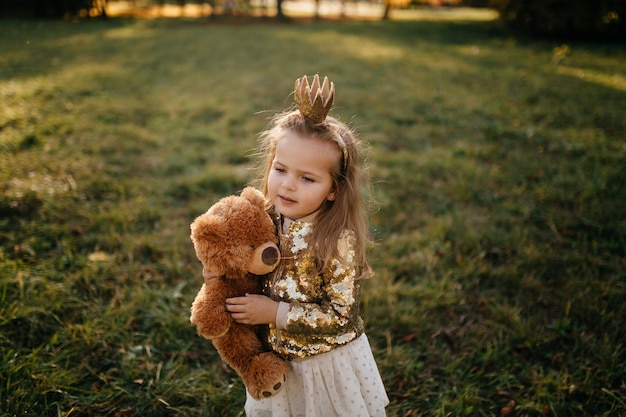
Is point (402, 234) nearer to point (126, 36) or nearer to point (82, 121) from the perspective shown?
point (82, 121)

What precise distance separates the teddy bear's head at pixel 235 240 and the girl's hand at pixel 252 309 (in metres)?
0.10

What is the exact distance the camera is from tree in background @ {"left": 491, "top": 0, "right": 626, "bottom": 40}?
522 inches

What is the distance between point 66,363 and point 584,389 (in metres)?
2.94

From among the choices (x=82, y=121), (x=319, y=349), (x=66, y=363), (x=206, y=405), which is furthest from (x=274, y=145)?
(x=82, y=121)

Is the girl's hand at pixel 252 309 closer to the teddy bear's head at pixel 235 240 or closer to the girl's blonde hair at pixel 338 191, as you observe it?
the teddy bear's head at pixel 235 240

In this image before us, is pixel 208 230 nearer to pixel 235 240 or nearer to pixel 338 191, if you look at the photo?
pixel 235 240

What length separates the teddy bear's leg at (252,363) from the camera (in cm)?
158

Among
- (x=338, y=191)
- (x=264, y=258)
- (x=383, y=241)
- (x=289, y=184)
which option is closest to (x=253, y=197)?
(x=289, y=184)

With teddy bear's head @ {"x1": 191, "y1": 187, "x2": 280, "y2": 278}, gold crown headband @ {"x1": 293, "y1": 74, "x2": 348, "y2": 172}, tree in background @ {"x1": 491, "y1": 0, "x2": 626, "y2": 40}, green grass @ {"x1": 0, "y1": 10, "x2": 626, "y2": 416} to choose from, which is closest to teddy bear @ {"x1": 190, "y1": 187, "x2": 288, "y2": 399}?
teddy bear's head @ {"x1": 191, "y1": 187, "x2": 280, "y2": 278}

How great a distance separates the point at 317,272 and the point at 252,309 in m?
0.30

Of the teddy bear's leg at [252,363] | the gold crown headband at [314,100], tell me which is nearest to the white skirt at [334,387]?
the teddy bear's leg at [252,363]

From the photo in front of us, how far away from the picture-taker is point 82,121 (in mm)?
5414

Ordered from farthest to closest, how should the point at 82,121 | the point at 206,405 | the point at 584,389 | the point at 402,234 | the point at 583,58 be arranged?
the point at 583,58 < the point at 82,121 < the point at 402,234 < the point at 584,389 < the point at 206,405

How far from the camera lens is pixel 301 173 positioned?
1.63 meters
